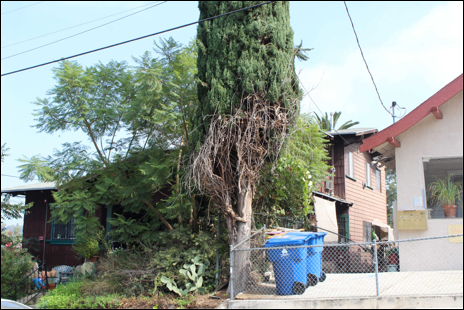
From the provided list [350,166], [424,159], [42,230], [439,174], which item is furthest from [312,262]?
[42,230]

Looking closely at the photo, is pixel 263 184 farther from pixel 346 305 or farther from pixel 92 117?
pixel 92 117

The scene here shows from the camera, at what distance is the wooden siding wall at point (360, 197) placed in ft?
53.9

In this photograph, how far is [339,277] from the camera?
29.1 ft

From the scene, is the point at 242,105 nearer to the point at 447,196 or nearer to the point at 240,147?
the point at 240,147

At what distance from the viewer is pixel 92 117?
1115 centimetres

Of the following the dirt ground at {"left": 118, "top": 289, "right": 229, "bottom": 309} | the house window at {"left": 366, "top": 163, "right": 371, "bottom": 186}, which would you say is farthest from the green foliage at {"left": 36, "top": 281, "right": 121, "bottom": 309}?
the house window at {"left": 366, "top": 163, "right": 371, "bottom": 186}

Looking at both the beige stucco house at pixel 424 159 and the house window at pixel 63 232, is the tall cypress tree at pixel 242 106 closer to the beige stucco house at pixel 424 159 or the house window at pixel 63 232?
the beige stucco house at pixel 424 159

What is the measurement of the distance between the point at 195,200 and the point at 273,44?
14.2 feet

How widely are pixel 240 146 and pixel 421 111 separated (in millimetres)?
3812

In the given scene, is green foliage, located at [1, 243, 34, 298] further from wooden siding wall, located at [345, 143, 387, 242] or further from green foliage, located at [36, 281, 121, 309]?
wooden siding wall, located at [345, 143, 387, 242]

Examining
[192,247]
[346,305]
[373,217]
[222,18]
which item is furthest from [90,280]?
[373,217]

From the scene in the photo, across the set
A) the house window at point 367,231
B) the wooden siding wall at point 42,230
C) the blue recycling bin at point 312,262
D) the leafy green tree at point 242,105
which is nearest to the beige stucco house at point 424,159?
the blue recycling bin at point 312,262

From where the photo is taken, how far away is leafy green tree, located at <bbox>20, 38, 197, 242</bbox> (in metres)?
9.58

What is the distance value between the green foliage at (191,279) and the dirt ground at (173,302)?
0.53 feet
